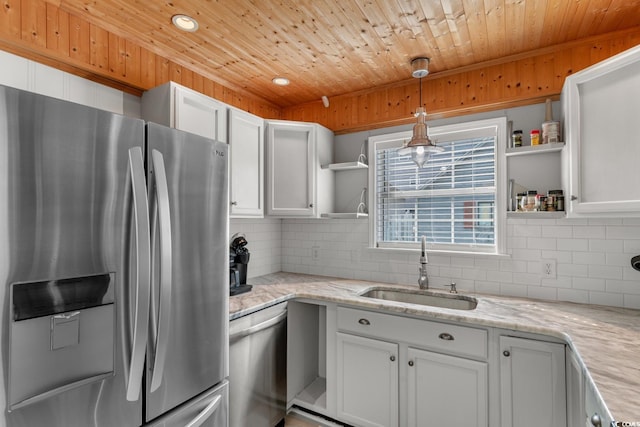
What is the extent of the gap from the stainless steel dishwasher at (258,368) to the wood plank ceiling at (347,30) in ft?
5.55

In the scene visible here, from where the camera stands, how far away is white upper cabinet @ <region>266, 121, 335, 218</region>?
8.71 ft

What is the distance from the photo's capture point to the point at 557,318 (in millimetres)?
1738

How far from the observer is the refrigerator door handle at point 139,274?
1.17m

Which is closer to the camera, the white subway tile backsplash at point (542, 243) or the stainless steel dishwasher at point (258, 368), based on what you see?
the stainless steel dishwasher at point (258, 368)

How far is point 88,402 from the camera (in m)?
1.08

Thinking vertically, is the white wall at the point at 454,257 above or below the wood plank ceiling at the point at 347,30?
below

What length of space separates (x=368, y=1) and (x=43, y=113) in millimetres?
1498

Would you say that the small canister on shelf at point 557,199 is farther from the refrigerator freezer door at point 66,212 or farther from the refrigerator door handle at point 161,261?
the refrigerator freezer door at point 66,212

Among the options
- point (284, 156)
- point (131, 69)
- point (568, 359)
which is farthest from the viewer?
point (284, 156)

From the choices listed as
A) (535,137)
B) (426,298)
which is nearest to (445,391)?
(426,298)

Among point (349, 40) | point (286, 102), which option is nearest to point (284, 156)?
point (286, 102)

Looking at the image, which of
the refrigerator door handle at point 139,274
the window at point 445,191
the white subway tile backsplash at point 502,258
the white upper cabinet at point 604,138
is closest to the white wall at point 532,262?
the white subway tile backsplash at point 502,258

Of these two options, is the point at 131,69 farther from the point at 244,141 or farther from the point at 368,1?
the point at 368,1

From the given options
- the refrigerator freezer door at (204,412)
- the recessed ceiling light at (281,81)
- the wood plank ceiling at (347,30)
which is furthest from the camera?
the recessed ceiling light at (281,81)
